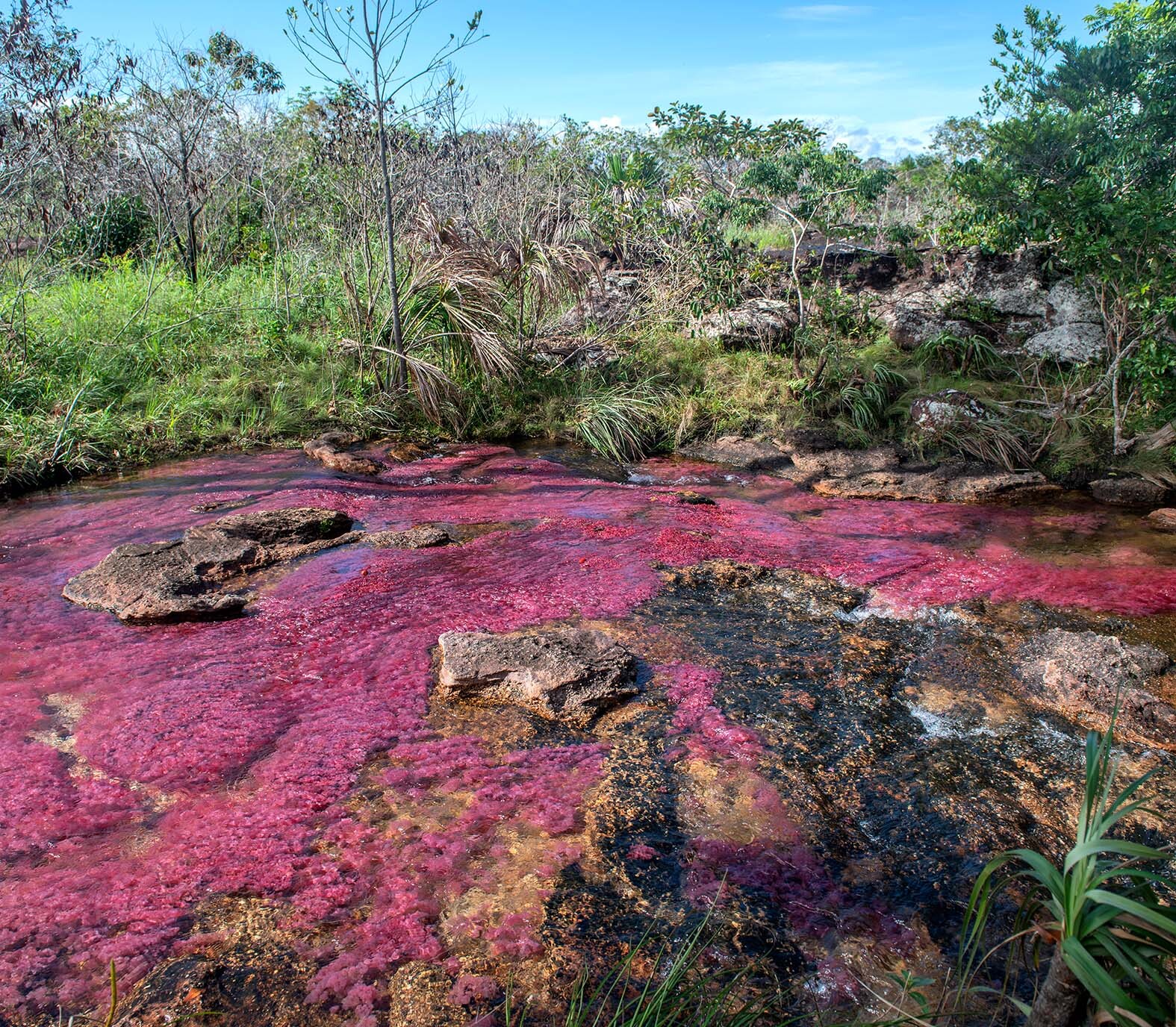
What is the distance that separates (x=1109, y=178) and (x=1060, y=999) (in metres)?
7.51

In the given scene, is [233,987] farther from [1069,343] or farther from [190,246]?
[190,246]

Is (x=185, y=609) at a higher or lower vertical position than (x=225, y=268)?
lower

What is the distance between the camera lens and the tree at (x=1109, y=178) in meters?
6.20

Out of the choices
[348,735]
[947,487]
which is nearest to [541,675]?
[348,735]

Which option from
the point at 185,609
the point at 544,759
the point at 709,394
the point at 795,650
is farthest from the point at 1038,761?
the point at 709,394

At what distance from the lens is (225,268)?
35.0 ft

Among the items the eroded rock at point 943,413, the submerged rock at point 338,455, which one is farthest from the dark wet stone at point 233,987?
the eroded rock at point 943,413

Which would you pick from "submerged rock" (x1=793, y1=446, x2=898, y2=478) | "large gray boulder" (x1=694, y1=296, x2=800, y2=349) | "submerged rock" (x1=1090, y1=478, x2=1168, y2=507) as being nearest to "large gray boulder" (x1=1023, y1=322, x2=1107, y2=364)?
"submerged rock" (x1=1090, y1=478, x2=1168, y2=507)

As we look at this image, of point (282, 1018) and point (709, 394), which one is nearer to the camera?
point (282, 1018)

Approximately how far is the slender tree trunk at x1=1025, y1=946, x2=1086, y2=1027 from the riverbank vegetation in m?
6.35

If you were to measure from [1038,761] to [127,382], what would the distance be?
25.7ft

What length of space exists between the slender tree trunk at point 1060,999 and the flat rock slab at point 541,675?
2026 millimetres

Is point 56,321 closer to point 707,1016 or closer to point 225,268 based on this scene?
point 225,268

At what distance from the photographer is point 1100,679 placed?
3.34 m
